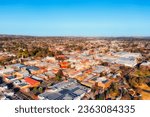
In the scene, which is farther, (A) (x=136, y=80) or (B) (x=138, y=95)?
(A) (x=136, y=80)

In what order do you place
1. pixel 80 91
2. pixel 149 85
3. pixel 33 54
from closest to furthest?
1. pixel 80 91
2. pixel 149 85
3. pixel 33 54

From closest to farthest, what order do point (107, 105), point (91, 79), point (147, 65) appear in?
point (107, 105), point (91, 79), point (147, 65)

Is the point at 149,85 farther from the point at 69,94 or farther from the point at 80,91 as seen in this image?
the point at 69,94

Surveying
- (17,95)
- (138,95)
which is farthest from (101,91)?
(17,95)

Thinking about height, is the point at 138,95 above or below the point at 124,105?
below

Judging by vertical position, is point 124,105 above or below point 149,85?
above

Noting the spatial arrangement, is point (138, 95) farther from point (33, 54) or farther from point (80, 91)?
point (33, 54)

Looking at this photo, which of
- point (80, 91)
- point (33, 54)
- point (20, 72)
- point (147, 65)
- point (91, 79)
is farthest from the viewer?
point (33, 54)

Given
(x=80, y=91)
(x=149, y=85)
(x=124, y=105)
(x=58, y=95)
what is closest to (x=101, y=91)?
(x=80, y=91)

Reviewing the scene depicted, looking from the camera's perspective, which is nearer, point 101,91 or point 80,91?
point 80,91
